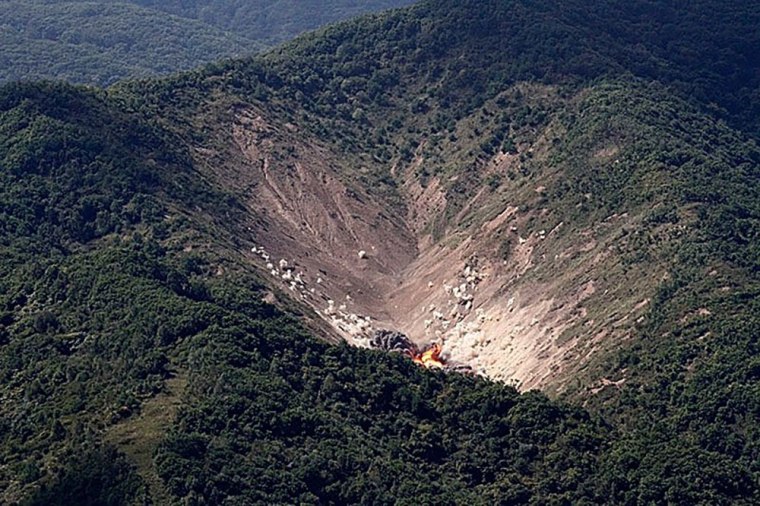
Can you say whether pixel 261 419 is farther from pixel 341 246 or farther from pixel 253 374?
Answer: pixel 341 246

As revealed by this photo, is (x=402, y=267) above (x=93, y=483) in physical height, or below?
below

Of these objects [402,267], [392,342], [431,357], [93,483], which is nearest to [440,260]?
[402,267]

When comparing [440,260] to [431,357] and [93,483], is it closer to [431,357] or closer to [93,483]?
[431,357]

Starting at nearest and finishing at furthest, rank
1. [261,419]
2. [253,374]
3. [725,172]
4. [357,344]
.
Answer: [261,419] < [253,374] < [357,344] < [725,172]

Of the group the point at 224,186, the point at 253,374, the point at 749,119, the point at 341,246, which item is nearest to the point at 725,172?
the point at 749,119

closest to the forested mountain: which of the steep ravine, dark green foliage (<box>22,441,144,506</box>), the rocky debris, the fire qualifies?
dark green foliage (<box>22,441,144,506</box>)

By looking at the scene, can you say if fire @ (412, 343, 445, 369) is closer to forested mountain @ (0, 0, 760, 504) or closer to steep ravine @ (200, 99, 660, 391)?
steep ravine @ (200, 99, 660, 391)
